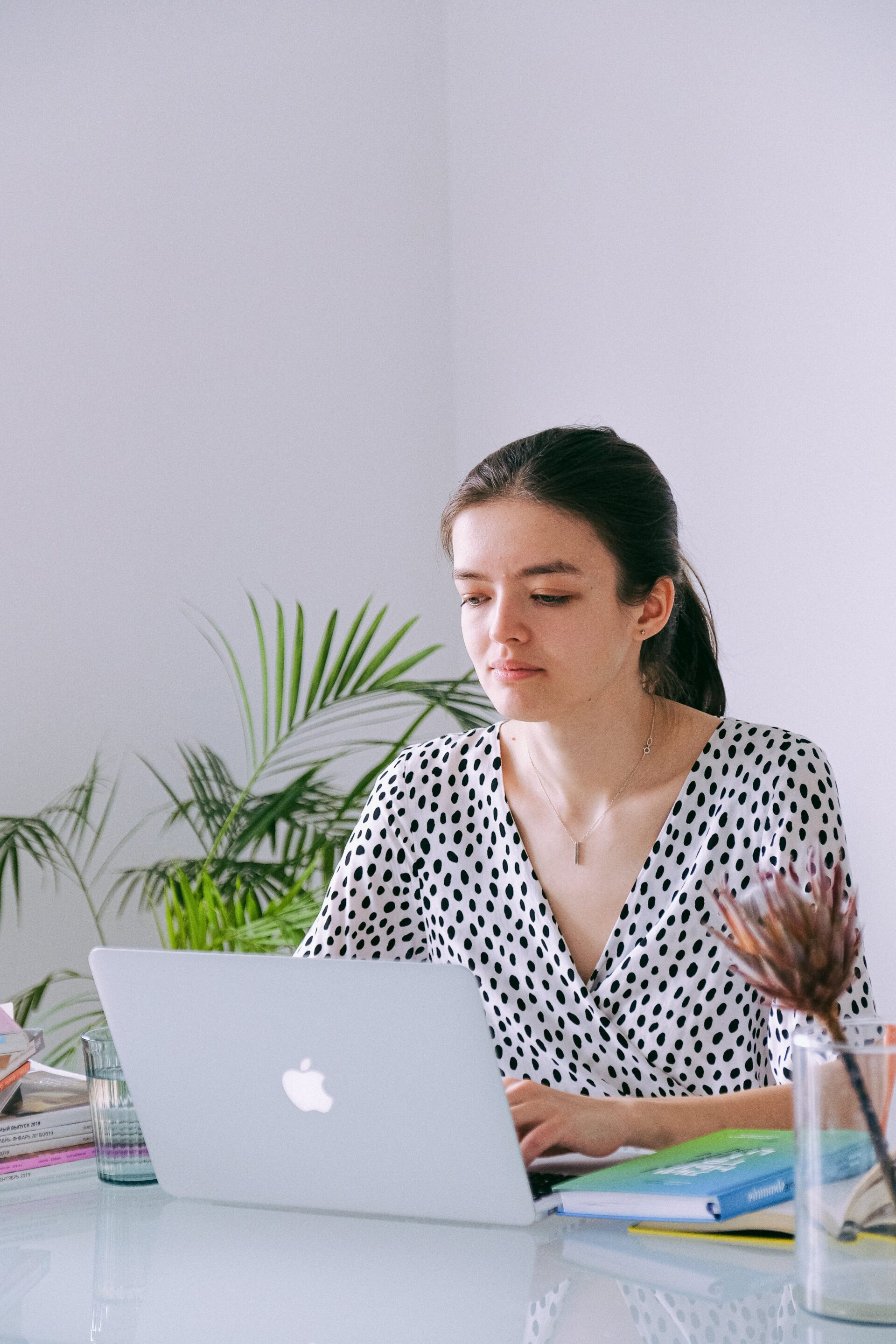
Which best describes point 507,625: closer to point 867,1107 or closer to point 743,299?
point 867,1107

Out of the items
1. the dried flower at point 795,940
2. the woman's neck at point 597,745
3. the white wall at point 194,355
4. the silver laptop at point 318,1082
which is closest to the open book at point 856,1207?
the dried flower at point 795,940

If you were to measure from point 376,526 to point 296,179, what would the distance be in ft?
2.98

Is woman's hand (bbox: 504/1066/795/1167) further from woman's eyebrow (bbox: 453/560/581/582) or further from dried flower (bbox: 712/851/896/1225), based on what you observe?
woman's eyebrow (bbox: 453/560/581/582)

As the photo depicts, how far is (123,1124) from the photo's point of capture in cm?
134

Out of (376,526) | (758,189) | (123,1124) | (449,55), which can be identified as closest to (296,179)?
(449,55)

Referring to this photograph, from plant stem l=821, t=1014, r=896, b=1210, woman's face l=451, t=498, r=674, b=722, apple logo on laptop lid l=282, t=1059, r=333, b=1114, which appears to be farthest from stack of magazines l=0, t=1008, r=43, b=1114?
plant stem l=821, t=1014, r=896, b=1210

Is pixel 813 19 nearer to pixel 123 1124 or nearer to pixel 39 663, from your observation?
pixel 39 663

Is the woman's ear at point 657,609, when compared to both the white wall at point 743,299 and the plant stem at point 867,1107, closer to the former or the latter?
the plant stem at point 867,1107

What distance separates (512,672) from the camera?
1.71 meters

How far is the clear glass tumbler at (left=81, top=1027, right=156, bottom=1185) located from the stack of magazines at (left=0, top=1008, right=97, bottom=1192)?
0.21 feet

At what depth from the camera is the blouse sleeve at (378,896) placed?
190 cm

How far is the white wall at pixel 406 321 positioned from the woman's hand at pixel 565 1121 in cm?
174

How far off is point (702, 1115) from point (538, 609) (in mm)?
598

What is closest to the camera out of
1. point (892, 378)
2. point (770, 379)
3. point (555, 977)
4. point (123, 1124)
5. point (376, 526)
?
point (123, 1124)
